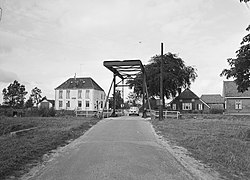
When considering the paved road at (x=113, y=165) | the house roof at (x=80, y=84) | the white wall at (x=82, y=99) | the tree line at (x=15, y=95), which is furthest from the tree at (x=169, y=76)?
the tree line at (x=15, y=95)

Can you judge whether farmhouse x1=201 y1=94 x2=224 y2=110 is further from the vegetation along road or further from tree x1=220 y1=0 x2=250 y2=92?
the vegetation along road

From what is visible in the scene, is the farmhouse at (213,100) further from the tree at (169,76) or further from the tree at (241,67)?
the tree at (241,67)

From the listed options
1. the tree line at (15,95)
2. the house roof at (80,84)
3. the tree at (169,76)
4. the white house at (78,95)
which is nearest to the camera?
the tree at (169,76)

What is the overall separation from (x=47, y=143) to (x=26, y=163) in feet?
12.1

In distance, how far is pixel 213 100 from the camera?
7569 cm

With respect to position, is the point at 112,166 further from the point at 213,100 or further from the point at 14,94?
the point at 14,94

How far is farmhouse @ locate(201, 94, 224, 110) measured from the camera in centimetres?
7414

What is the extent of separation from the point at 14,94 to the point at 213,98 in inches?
2945

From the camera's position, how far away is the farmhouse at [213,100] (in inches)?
2919

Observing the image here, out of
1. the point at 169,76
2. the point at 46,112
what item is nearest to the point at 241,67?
the point at 46,112

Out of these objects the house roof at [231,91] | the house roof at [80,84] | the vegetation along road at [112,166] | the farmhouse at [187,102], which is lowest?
the vegetation along road at [112,166]

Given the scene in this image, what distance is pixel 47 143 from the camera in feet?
39.7

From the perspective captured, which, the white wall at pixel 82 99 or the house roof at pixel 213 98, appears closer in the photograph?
the house roof at pixel 213 98

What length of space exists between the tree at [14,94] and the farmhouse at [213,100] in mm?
68190
